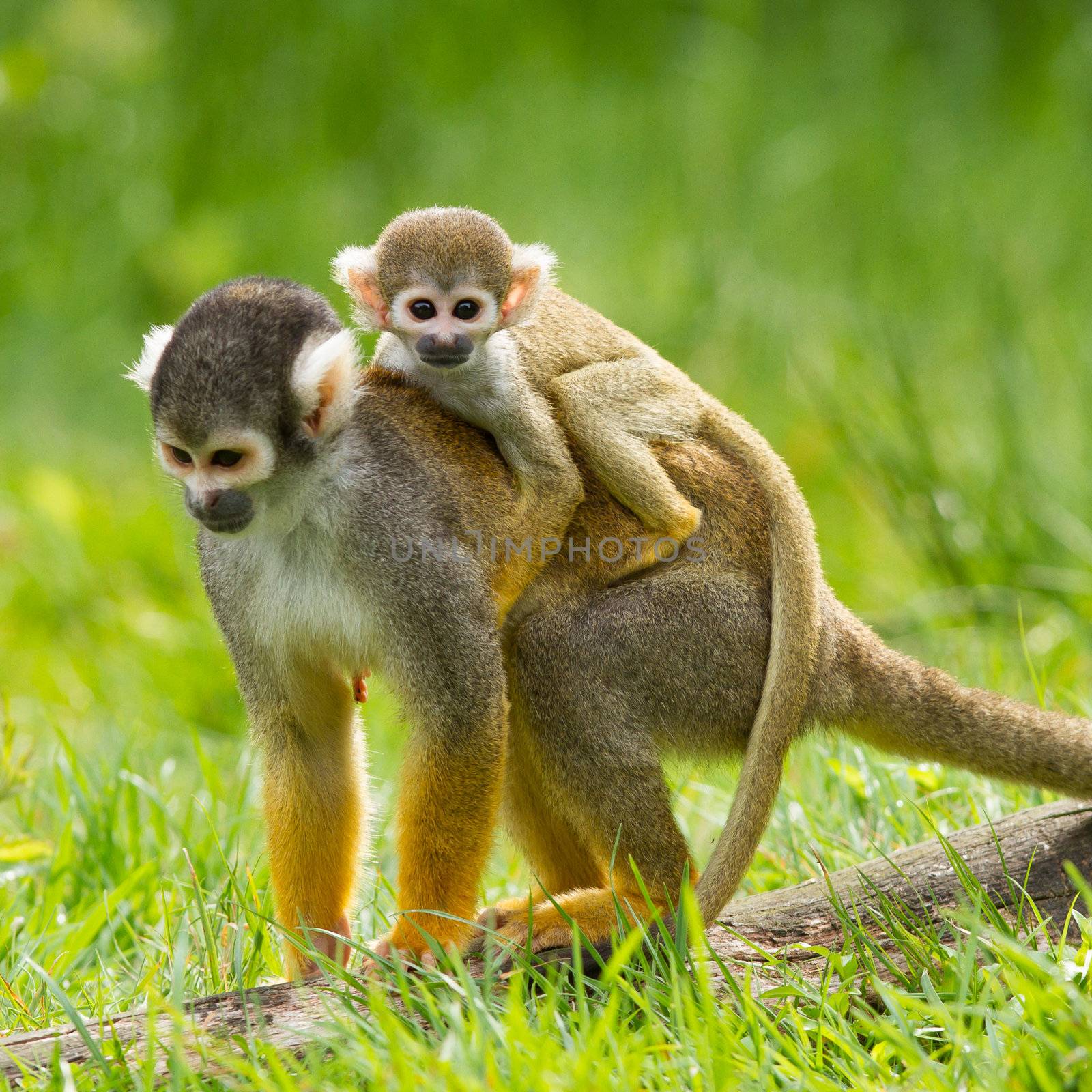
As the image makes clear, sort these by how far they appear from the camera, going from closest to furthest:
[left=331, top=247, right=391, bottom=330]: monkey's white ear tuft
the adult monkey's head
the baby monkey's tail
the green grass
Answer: the green grass, the adult monkey's head, the baby monkey's tail, [left=331, top=247, right=391, bottom=330]: monkey's white ear tuft

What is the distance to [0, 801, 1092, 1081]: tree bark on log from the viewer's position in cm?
292

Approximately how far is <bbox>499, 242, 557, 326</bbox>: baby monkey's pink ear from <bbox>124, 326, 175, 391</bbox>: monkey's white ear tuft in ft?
3.10

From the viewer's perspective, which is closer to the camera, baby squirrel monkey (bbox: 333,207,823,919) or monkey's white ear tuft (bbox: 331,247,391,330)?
Result: baby squirrel monkey (bbox: 333,207,823,919)

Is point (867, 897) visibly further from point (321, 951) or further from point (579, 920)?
point (321, 951)

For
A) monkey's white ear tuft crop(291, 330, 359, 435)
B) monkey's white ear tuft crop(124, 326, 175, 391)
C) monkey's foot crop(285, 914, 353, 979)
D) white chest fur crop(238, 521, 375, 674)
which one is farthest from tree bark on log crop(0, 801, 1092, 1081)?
monkey's white ear tuft crop(124, 326, 175, 391)

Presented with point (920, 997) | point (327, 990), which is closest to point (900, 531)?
point (920, 997)

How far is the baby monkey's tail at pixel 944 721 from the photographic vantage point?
342cm

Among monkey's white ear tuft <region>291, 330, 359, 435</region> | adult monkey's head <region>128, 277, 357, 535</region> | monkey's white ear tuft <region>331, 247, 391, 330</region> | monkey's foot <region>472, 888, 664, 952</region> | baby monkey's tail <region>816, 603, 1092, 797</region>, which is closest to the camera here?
adult monkey's head <region>128, 277, 357, 535</region>

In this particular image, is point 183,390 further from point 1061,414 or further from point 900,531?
point 1061,414

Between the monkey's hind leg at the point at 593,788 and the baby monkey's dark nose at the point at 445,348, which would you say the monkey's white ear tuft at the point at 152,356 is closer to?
the baby monkey's dark nose at the point at 445,348

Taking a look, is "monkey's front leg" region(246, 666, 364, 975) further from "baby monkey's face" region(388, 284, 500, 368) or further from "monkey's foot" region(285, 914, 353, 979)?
"baby monkey's face" region(388, 284, 500, 368)

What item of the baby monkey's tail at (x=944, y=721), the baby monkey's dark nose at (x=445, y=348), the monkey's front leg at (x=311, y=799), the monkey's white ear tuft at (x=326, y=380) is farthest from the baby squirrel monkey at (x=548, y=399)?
the monkey's front leg at (x=311, y=799)

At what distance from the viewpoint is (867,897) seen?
3.36 m

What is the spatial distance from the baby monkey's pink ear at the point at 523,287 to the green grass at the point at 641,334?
54.7 inches
